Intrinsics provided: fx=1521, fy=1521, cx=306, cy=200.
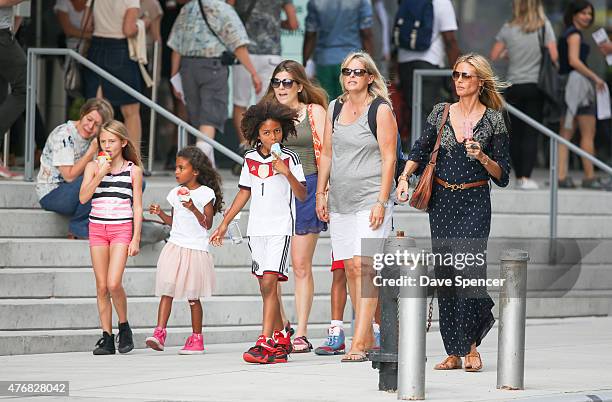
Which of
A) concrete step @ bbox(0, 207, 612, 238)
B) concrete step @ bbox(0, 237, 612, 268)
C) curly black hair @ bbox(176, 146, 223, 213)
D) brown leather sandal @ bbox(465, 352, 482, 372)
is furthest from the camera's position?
concrete step @ bbox(0, 207, 612, 238)

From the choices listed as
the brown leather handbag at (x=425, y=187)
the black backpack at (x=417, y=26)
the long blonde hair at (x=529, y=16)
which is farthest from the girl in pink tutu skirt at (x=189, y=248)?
the long blonde hair at (x=529, y=16)

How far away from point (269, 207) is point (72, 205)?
2.53 metres

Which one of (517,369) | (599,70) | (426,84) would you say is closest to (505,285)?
(517,369)

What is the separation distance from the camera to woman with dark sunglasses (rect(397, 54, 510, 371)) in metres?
10.0

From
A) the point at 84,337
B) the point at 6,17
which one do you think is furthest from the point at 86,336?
the point at 6,17

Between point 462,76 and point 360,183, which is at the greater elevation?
point 462,76

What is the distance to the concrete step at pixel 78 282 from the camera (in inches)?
468

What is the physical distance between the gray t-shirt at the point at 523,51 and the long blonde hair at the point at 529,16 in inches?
2.1

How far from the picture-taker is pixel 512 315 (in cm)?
909

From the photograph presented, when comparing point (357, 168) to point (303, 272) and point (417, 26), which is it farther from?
point (417, 26)

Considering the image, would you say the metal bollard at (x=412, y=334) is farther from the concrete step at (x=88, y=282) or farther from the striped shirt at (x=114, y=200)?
the striped shirt at (x=114, y=200)

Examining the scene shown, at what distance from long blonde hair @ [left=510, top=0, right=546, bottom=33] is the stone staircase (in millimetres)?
1938

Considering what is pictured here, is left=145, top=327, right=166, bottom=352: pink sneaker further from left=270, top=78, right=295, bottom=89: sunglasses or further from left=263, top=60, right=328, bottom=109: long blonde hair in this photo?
left=270, top=78, right=295, bottom=89: sunglasses

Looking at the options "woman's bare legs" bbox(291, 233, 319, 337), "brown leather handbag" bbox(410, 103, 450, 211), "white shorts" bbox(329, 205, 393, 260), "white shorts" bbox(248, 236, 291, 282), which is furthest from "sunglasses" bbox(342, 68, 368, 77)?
"woman's bare legs" bbox(291, 233, 319, 337)
